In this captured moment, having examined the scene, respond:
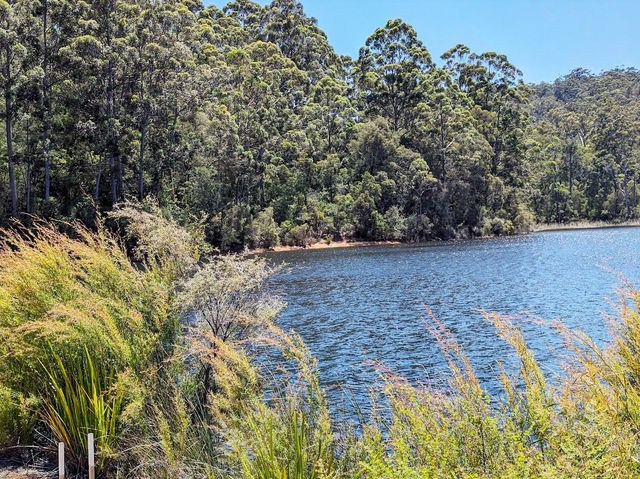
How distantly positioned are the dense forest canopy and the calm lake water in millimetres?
8814

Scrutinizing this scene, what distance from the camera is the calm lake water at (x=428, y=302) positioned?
45.4 ft

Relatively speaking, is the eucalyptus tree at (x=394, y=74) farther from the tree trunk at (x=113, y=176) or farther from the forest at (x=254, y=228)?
the tree trunk at (x=113, y=176)

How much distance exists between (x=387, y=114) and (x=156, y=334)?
2853 inches

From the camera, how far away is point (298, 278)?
3284cm

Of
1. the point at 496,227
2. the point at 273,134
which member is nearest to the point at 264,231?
the point at 273,134

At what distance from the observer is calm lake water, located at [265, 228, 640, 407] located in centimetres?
1384

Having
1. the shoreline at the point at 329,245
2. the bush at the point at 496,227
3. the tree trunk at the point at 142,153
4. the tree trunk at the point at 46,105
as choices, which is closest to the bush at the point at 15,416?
the tree trunk at the point at 46,105

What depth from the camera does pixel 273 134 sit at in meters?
60.5

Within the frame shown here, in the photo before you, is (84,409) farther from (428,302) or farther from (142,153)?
(142,153)

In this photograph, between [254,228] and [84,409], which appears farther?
[254,228]


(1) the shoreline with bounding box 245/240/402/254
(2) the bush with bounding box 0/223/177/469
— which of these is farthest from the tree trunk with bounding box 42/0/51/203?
(2) the bush with bounding box 0/223/177/469

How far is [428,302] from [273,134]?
41.3 metres

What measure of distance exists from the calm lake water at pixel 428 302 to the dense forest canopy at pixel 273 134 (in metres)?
8.81

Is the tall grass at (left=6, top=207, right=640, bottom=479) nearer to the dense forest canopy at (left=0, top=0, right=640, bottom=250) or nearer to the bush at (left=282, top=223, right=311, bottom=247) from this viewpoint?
the dense forest canopy at (left=0, top=0, right=640, bottom=250)
